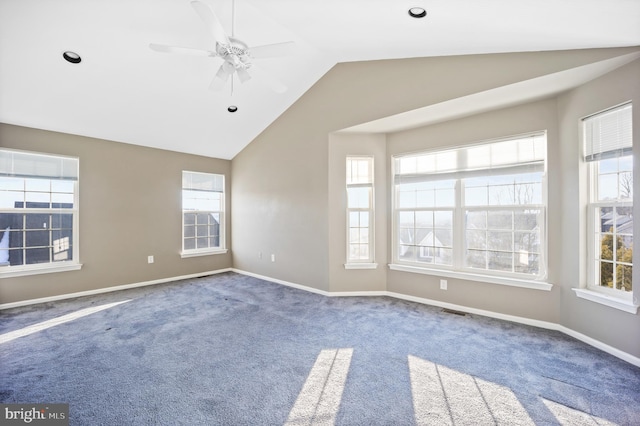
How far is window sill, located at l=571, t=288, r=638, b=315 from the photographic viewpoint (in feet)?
7.48

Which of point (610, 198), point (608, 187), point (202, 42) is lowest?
point (610, 198)

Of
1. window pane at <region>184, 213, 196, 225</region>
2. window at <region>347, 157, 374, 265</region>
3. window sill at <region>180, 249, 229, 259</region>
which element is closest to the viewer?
window at <region>347, 157, 374, 265</region>

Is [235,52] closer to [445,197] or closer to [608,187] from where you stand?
[445,197]

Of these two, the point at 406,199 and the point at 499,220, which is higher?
the point at 406,199

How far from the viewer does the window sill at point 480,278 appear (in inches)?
118

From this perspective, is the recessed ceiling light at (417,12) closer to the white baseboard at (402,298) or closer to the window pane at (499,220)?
the window pane at (499,220)

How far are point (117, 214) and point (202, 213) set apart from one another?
1497 millimetres

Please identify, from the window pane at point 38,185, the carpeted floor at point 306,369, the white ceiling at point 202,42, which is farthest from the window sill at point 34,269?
the white ceiling at point 202,42

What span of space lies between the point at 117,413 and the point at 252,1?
11.8 ft

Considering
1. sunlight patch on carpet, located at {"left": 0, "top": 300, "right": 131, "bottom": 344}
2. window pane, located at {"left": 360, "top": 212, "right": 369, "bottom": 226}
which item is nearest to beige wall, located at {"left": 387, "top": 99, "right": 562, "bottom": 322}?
window pane, located at {"left": 360, "top": 212, "right": 369, "bottom": 226}

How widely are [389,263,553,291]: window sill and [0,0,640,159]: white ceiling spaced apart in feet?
6.84

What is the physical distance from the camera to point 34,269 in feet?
12.7

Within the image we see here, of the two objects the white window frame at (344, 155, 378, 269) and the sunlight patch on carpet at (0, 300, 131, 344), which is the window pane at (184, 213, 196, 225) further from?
the white window frame at (344, 155, 378, 269)

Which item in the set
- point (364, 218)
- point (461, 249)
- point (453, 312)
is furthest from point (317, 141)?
point (453, 312)
